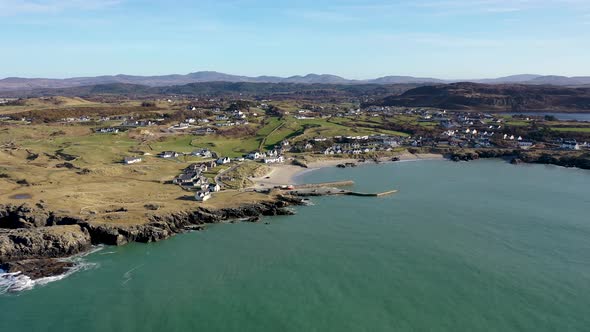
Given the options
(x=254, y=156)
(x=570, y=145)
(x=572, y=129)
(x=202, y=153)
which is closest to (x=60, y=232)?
(x=202, y=153)

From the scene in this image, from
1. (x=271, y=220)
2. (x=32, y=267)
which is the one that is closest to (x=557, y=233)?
(x=271, y=220)

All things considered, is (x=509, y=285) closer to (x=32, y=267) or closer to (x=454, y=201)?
(x=454, y=201)

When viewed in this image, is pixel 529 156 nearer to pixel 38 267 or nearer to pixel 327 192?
pixel 327 192

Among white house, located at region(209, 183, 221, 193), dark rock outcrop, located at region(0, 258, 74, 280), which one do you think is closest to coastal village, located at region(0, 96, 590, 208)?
white house, located at region(209, 183, 221, 193)

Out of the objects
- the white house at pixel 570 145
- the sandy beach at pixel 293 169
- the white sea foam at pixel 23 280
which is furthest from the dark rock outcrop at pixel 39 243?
the white house at pixel 570 145

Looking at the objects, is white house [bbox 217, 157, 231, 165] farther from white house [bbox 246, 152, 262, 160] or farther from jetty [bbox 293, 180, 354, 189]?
jetty [bbox 293, 180, 354, 189]
